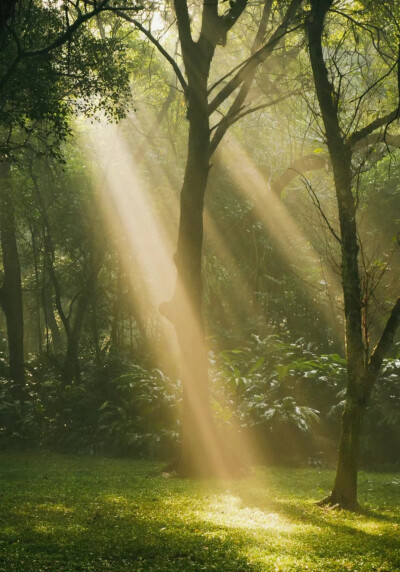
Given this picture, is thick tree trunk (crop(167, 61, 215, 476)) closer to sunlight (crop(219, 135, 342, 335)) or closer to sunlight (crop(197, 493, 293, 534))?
sunlight (crop(197, 493, 293, 534))

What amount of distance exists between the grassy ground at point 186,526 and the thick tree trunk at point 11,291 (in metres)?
7.41

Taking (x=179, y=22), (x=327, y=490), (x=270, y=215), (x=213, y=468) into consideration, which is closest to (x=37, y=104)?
(x=179, y=22)

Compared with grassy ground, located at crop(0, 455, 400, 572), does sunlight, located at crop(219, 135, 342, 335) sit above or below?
above

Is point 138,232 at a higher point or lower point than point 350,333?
higher

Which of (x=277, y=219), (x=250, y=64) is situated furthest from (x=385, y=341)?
(x=277, y=219)

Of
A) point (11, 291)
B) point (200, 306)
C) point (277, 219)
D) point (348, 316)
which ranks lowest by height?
point (348, 316)

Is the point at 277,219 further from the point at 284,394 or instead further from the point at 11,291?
the point at 11,291

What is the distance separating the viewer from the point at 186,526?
582 centimetres

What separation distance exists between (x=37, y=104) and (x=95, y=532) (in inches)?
265

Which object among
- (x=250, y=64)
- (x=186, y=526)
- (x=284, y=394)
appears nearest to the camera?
(x=186, y=526)

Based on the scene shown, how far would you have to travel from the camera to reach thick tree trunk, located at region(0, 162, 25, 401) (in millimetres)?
16750

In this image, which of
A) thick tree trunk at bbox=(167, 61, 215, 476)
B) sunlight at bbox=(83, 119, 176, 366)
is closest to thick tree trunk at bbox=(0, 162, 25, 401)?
sunlight at bbox=(83, 119, 176, 366)

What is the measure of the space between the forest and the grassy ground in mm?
33

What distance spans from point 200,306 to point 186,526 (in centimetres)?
477
